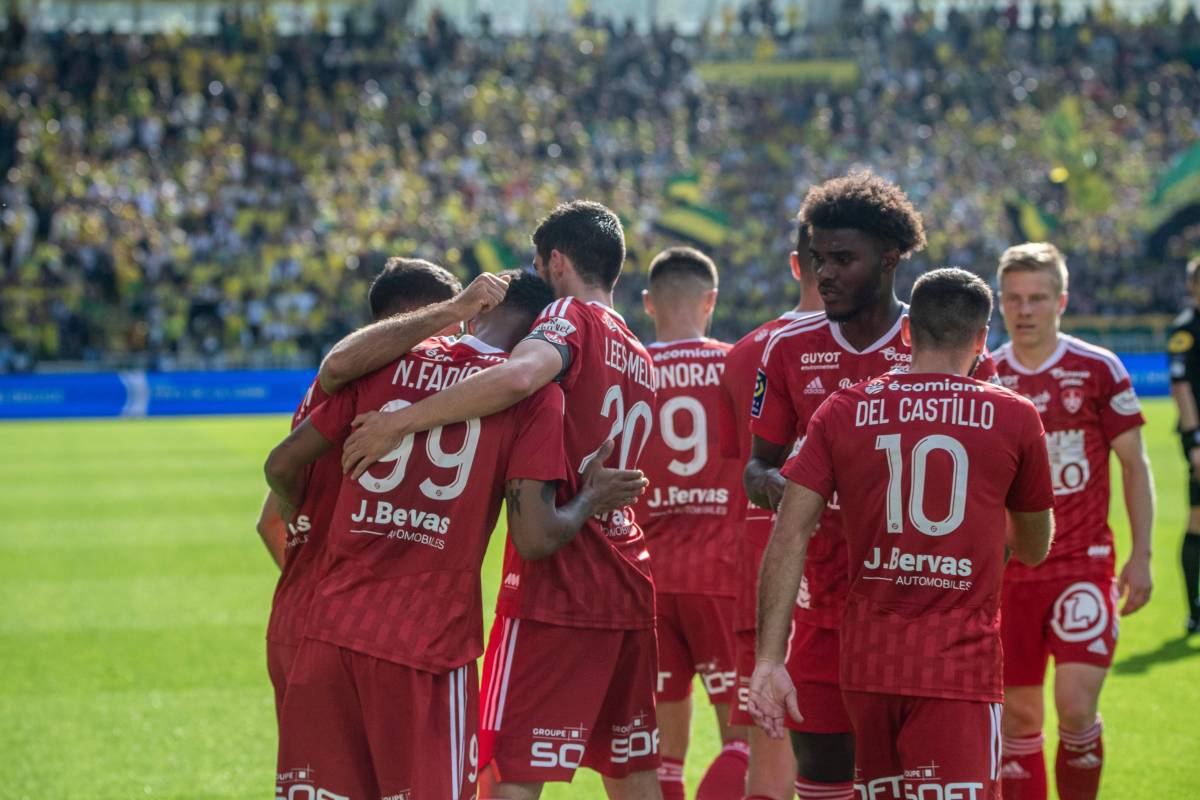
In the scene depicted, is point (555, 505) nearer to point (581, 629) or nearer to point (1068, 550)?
point (581, 629)

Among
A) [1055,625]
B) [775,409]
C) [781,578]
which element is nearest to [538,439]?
[781,578]

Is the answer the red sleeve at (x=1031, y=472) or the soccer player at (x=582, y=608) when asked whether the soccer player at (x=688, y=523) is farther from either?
the red sleeve at (x=1031, y=472)

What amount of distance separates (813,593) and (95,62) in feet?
109

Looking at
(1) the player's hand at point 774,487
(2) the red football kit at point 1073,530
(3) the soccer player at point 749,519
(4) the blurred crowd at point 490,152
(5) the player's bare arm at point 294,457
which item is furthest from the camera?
(4) the blurred crowd at point 490,152

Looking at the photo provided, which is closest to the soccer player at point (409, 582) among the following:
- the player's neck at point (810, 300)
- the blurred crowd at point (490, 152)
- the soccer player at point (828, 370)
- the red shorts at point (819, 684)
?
the soccer player at point (828, 370)

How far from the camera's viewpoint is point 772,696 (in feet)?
11.7

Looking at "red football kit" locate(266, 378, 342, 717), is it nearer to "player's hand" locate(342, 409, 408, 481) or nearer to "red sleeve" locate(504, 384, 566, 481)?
"player's hand" locate(342, 409, 408, 481)

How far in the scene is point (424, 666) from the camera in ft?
12.0

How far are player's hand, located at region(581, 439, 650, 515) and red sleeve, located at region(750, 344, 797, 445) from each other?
0.63 meters

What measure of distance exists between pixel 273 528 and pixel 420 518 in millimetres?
965

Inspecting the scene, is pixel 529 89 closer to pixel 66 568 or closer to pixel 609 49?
pixel 609 49

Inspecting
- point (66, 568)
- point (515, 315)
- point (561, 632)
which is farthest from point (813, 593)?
point (66, 568)

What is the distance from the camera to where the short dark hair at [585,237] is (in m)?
4.30

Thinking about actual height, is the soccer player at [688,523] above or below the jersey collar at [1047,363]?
below
